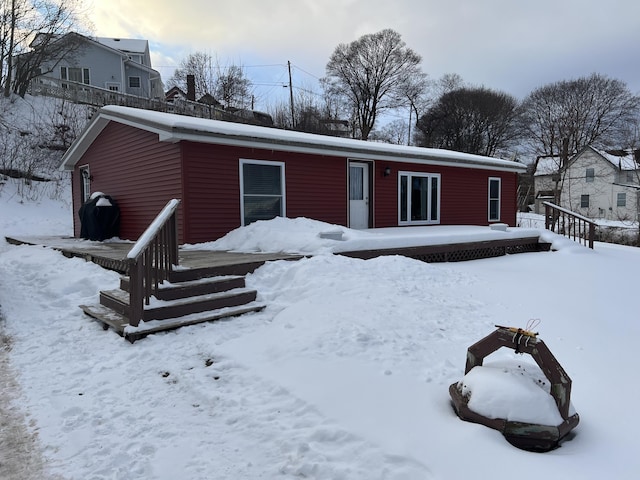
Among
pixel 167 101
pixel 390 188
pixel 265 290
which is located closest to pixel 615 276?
pixel 390 188

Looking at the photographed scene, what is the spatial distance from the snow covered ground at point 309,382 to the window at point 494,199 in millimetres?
8861

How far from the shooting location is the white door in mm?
10531

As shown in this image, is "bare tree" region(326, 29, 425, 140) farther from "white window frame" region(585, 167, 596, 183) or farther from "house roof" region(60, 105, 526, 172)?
"house roof" region(60, 105, 526, 172)

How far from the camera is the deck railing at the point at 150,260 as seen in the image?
148 inches

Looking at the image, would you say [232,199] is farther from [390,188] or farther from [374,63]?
[374,63]

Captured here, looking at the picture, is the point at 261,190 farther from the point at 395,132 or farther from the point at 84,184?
the point at 395,132

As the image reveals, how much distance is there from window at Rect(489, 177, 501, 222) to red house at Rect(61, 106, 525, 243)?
296 millimetres

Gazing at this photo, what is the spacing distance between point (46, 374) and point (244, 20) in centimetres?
1692

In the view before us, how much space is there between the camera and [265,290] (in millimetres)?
5137

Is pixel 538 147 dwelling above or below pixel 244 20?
below

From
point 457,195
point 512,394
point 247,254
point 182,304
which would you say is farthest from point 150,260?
point 457,195

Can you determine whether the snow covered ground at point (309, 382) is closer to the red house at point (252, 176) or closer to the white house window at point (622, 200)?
the red house at point (252, 176)

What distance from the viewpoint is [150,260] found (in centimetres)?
404

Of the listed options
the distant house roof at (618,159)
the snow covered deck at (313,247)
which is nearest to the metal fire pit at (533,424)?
the snow covered deck at (313,247)
